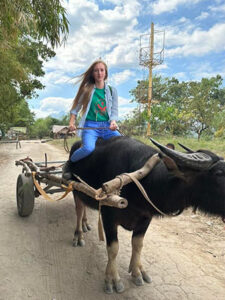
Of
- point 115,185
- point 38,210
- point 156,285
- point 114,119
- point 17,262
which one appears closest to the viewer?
point 115,185

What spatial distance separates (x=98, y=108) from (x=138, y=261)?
1884mm

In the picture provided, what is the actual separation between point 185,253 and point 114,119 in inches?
77.4

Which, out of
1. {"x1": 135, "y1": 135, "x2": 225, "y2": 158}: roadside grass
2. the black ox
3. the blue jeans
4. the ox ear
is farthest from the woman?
{"x1": 135, "y1": 135, "x2": 225, "y2": 158}: roadside grass

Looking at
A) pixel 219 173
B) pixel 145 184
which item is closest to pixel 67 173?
pixel 145 184

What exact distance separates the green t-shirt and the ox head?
141cm

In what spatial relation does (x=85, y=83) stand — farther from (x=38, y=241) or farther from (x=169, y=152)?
(x=38, y=241)

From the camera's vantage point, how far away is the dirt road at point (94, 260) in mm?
2314

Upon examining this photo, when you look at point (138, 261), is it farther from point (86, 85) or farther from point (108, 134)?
point (86, 85)

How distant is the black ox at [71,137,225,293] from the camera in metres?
1.74

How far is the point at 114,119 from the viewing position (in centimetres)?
299

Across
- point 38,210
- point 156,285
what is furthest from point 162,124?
point 156,285

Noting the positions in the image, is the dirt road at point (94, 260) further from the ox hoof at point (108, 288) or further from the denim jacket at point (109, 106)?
the denim jacket at point (109, 106)

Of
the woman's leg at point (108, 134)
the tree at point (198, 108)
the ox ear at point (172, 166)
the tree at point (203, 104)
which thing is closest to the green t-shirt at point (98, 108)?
the woman's leg at point (108, 134)

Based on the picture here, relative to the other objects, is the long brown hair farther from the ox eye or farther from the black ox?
the ox eye
